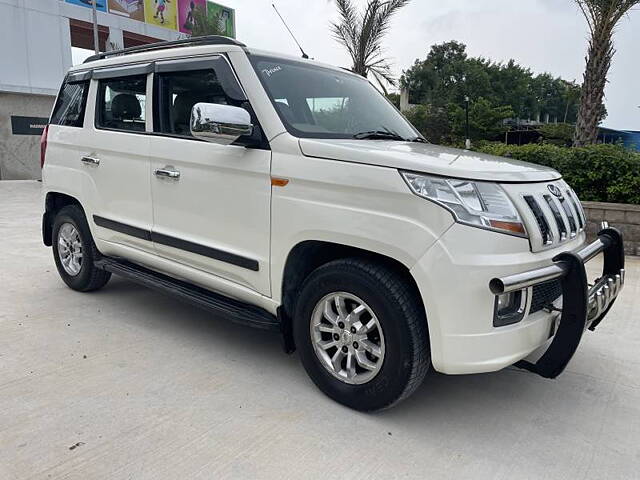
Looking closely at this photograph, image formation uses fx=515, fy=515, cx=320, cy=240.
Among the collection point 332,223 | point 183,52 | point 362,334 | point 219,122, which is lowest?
→ point 362,334

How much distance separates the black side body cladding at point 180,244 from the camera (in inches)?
125

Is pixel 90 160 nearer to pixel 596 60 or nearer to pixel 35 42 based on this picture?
pixel 596 60

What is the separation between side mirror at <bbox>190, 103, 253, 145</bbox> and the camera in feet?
9.34

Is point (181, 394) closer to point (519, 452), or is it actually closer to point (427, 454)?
point (427, 454)

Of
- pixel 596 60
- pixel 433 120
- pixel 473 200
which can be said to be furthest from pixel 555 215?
pixel 433 120

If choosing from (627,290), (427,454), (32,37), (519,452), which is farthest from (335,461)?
(32,37)

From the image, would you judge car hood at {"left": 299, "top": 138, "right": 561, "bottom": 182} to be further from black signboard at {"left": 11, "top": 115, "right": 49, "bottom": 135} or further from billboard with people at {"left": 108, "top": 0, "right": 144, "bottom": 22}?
billboard with people at {"left": 108, "top": 0, "right": 144, "bottom": 22}

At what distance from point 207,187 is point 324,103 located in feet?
3.19

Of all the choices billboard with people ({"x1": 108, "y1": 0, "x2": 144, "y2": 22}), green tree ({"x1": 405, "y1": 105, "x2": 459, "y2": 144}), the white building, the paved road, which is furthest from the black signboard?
green tree ({"x1": 405, "y1": 105, "x2": 459, "y2": 144})

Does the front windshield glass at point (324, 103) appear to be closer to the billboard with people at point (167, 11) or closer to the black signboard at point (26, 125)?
the black signboard at point (26, 125)

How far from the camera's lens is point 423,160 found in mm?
2545

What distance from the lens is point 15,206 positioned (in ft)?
37.6

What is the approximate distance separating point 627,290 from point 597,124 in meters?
5.62

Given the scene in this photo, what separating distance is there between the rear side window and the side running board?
1.26 metres
